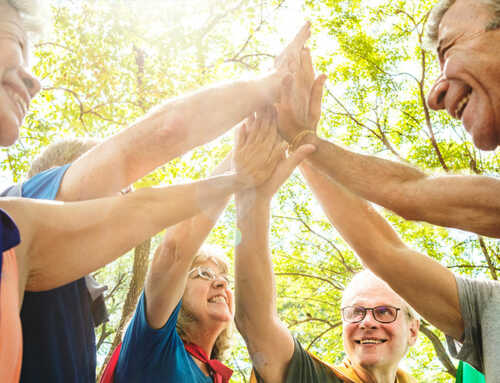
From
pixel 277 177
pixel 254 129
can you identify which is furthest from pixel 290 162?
pixel 254 129

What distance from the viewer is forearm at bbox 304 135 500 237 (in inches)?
86.7

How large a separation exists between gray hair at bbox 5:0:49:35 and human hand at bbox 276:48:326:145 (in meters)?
1.45

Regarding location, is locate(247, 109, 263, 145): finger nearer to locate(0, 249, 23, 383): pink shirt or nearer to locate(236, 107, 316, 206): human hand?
locate(236, 107, 316, 206): human hand

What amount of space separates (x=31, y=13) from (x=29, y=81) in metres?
0.28

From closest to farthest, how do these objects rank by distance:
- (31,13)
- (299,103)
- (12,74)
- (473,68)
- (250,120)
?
(12,74), (31,13), (473,68), (250,120), (299,103)

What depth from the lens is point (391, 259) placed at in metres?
2.62

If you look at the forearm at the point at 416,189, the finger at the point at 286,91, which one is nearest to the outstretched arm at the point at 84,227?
the forearm at the point at 416,189

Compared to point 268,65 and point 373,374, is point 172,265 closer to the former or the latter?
point 373,374

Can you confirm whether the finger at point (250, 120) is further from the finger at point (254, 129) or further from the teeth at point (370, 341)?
the teeth at point (370, 341)

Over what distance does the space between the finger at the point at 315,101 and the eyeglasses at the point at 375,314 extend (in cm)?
152

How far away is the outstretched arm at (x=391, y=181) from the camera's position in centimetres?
221

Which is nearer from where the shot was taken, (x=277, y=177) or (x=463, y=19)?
(x=463, y=19)

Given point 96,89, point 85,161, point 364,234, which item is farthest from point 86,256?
point 96,89

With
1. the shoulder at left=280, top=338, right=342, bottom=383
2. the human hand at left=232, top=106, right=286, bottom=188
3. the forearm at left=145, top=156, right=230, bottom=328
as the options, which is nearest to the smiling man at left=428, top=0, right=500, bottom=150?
the human hand at left=232, top=106, right=286, bottom=188
